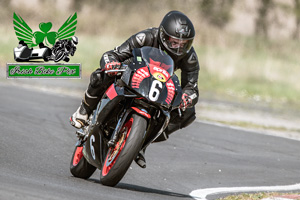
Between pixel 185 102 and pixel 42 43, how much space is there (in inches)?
534

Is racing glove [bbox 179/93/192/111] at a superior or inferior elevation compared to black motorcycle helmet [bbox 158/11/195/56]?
inferior

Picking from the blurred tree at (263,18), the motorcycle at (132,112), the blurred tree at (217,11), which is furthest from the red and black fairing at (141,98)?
the blurred tree at (263,18)

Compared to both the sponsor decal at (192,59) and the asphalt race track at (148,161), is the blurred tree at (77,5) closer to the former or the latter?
the asphalt race track at (148,161)

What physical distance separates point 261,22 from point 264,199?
3066 centimetres

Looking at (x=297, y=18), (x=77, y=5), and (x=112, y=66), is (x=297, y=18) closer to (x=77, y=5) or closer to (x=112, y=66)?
(x=77, y=5)

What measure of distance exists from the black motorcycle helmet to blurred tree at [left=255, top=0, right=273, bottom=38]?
1090 inches

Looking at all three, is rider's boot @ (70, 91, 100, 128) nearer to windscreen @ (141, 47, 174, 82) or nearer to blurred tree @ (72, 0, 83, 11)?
windscreen @ (141, 47, 174, 82)

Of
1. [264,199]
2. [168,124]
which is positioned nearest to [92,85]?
[168,124]

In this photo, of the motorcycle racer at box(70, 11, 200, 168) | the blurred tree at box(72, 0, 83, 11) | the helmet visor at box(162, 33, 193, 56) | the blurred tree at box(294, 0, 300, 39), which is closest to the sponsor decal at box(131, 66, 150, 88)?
the motorcycle racer at box(70, 11, 200, 168)

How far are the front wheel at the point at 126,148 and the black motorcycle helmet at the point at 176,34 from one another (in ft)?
3.15

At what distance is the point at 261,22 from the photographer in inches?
1428

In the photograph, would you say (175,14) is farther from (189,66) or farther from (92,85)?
(92,85)

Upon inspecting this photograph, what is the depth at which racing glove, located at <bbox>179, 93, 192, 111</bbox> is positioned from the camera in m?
6.58

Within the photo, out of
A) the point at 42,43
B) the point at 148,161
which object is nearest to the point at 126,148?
the point at 148,161
